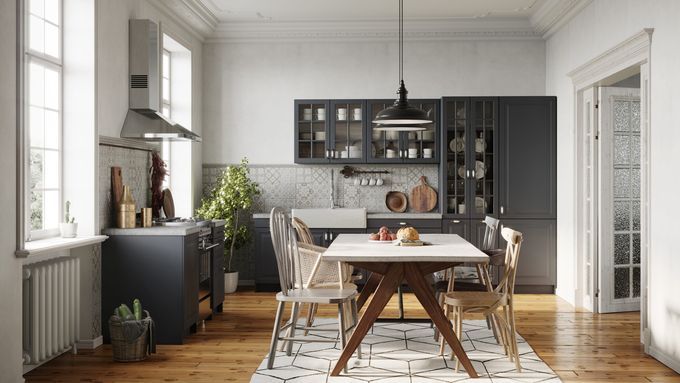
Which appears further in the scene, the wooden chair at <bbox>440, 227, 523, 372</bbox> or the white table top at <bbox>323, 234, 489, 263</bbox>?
the wooden chair at <bbox>440, 227, 523, 372</bbox>

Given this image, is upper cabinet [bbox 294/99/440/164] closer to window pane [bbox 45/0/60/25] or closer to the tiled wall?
the tiled wall

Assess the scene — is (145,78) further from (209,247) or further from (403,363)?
(403,363)

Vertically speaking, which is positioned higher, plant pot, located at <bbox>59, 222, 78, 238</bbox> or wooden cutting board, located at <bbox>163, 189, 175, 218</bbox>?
wooden cutting board, located at <bbox>163, 189, 175, 218</bbox>

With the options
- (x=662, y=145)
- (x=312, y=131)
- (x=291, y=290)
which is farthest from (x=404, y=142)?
(x=291, y=290)

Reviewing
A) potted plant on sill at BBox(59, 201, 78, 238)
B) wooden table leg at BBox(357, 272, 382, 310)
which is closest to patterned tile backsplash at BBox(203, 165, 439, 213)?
wooden table leg at BBox(357, 272, 382, 310)

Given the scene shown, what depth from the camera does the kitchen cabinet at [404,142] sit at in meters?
8.34

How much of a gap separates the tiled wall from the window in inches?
13.0

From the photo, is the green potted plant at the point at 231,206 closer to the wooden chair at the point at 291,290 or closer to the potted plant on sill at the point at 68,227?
the potted plant on sill at the point at 68,227

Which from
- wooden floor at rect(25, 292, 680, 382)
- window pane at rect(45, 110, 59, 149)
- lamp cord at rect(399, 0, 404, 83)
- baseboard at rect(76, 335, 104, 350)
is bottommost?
→ wooden floor at rect(25, 292, 680, 382)

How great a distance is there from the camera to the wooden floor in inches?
184

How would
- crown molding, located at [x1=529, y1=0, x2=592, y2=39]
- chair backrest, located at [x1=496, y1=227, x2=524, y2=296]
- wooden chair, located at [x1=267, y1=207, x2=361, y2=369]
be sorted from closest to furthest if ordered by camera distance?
chair backrest, located at [x1=496, y1=227, x2=524, y2=296] < wooden chair, located at [x1=267, y1=207, x2=361, y2=369] < crown molding, located at [x1=529, y1=0, x2=592, y2=39]

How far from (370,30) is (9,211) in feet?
17.3

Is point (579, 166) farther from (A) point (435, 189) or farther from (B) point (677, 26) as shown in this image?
(B) point (677, 26)

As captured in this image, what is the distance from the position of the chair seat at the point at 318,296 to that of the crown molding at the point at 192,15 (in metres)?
3.34
